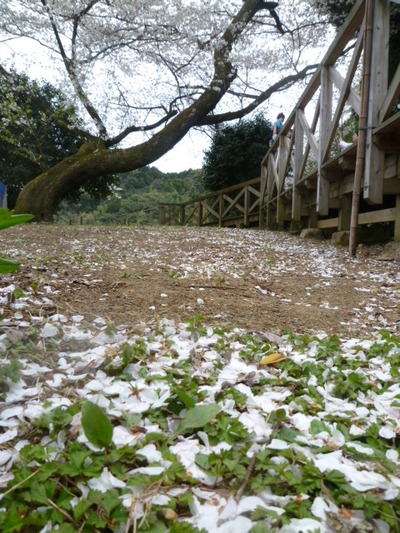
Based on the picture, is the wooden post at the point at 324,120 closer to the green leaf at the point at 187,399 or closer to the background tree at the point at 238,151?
the green leaf at the point at 187,399

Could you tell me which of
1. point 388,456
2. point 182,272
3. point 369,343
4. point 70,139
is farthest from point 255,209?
point 388,456

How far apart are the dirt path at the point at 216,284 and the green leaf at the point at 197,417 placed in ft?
2.94

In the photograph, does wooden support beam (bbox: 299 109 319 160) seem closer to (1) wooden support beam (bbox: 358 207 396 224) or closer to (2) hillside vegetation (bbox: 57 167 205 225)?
(1) wooden support beam (bbox: 358 207 396 224)

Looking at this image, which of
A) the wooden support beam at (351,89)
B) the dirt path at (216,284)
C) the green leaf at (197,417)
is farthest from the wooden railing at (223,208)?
the green leaf at (197,417)

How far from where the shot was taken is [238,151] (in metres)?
13.6

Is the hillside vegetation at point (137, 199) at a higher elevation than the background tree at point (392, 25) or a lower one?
lower

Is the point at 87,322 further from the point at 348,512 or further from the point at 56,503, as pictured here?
the point at 348,512

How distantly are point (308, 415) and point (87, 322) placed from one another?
1147mm

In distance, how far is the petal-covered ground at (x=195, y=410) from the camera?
761mm

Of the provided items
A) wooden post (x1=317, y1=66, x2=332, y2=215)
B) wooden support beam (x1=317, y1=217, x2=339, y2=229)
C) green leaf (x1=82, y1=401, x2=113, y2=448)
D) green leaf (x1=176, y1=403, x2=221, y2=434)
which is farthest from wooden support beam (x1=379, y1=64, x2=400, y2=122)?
green leaf (x1=82, y1=401, x2=113, y2=448)

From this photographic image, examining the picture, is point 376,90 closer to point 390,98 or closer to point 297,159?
point 390,98

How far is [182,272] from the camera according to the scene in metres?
3.32

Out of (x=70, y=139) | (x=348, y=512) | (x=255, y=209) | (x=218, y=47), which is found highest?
(x=218, y=47)

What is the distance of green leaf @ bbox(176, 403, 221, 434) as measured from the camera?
100 cm
